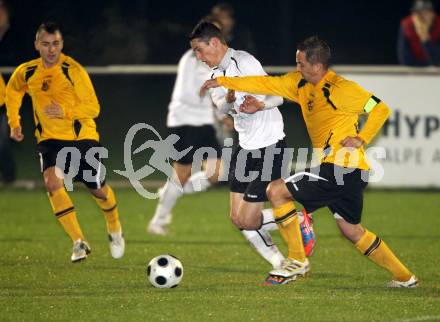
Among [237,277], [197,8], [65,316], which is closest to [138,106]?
[197,8]

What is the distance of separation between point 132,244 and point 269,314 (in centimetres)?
368

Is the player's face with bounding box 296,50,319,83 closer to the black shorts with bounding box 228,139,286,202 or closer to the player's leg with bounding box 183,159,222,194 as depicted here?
the black shorts with bounding box 228,139,286,202

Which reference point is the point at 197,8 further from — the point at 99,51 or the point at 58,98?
the point at 58,98

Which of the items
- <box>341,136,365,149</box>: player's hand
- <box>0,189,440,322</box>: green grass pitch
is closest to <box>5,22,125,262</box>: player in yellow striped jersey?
<box>0,189,440,322</box>: green grass pitch

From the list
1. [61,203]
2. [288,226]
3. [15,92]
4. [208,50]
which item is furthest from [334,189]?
[15,92]

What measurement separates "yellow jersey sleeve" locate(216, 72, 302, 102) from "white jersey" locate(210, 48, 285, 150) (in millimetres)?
309

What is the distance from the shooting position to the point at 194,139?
11.9m

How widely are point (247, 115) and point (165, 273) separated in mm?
1475

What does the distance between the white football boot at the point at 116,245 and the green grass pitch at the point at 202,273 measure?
0.22 feet

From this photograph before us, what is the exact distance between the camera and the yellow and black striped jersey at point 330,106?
788 cm

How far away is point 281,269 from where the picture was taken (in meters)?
8.26

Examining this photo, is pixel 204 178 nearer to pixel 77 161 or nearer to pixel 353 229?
pixel 77 161

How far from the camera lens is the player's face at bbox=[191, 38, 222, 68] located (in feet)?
28.1

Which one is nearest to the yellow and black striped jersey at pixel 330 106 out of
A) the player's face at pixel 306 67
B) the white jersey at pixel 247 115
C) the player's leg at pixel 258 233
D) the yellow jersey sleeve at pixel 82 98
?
the player's face at pixel 306 67
